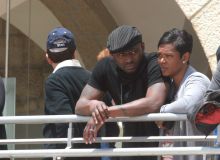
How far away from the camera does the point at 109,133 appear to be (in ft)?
16.2

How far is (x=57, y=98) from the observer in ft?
15.7

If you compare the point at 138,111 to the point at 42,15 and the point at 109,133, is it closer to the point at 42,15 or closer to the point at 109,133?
the point at 109,133

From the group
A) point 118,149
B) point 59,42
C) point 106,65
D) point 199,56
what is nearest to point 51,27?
point 199,56

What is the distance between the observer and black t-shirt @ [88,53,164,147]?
14.5ft

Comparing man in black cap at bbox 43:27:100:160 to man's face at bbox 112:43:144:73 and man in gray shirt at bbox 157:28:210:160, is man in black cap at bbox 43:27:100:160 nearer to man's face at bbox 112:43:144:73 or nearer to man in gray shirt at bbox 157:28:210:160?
man's face at bbox 112:43:144:73

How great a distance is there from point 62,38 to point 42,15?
3931mm

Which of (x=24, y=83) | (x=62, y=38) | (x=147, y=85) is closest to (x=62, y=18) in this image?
(x=24, y=83)

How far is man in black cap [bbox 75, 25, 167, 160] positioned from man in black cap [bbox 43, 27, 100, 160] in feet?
1.07

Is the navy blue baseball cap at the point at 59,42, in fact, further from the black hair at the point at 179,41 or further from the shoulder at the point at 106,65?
the black hair at the point at 179,41

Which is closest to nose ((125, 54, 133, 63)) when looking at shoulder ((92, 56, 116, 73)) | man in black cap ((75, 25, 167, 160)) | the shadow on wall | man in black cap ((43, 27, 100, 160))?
man in black cap ((75, 25, 167, 160))

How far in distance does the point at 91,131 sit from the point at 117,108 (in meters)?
0.20

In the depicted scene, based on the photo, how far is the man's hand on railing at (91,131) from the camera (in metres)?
4.13

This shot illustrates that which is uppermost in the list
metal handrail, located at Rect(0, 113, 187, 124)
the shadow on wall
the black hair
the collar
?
the shadow on wall

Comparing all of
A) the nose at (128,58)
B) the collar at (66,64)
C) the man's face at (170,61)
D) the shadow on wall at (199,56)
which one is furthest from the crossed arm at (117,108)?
the shadow on wall at (199,56)
